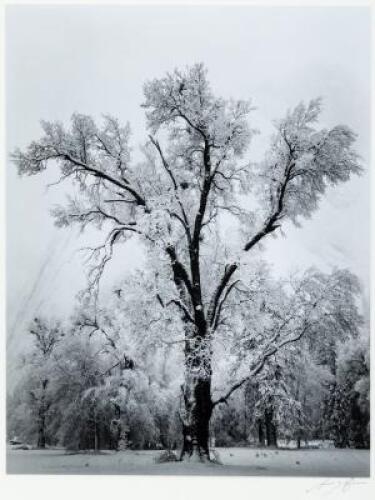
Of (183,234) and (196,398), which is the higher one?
(183,234)

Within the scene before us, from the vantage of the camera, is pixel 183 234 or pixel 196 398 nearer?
pixel 196 398

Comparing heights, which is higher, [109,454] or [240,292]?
[240,292]

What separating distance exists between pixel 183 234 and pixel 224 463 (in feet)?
7.78

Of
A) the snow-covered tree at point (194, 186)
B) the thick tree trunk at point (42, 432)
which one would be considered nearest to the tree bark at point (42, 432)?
the thick tree trunk at point (42, 432)

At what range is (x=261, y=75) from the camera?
6488mm

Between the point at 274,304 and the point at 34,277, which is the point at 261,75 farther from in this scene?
the point at 34,277

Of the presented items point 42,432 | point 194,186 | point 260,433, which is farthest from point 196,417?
point 194,186

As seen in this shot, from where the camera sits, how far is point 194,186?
659cm

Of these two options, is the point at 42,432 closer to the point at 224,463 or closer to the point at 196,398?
the point at 196,398

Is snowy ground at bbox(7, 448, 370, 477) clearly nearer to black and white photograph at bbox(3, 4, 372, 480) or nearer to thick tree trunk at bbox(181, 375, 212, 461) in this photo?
black and white photograph at bbox(3, 4, 372, 480)

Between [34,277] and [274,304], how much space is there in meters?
2.56

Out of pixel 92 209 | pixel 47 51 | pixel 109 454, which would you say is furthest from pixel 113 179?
pixel 109 454

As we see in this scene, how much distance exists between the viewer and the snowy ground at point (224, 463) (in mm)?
5953

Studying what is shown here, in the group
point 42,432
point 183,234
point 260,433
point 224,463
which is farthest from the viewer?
point 183,234
